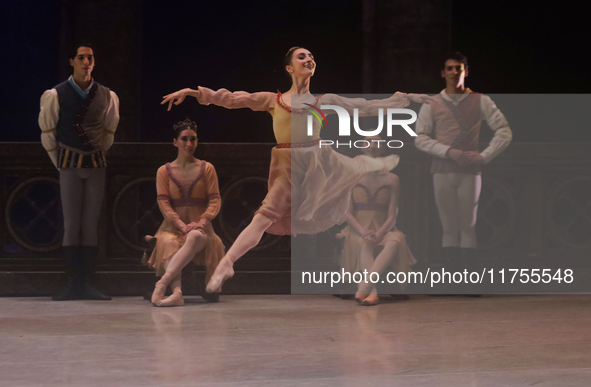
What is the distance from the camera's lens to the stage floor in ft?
11.0

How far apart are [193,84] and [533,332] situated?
709 centimetres

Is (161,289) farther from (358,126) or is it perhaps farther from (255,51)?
(255,51)

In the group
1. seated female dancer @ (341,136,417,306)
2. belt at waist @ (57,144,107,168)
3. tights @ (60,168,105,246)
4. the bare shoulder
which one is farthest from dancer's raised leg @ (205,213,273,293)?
belt at waist @ (57,144,107,168)

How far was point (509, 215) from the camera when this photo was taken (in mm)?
6645

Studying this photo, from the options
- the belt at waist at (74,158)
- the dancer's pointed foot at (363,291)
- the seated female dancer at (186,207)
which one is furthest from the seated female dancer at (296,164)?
the belt at waist at (74,158)

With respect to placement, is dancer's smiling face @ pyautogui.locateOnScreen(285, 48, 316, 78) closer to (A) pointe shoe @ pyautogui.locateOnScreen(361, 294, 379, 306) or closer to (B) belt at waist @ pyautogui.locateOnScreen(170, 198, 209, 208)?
(B) belt at waist @ pyautogui.locateOnScreen(170, 198, 209, 208)

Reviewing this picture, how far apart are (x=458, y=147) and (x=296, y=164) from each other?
1469mm

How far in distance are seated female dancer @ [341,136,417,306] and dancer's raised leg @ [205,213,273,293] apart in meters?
0.81

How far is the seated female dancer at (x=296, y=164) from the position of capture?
533cm

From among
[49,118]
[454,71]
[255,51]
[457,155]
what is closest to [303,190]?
[457,155]

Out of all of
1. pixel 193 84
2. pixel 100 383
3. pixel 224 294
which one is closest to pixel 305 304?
pixel 224 294

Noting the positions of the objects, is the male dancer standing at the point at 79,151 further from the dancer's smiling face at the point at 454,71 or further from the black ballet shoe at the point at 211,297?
the dancer's smiling face at the point at 454,71

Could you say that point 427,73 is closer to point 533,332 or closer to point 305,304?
point 305,304

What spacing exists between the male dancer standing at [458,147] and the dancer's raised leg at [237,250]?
5.09ft
